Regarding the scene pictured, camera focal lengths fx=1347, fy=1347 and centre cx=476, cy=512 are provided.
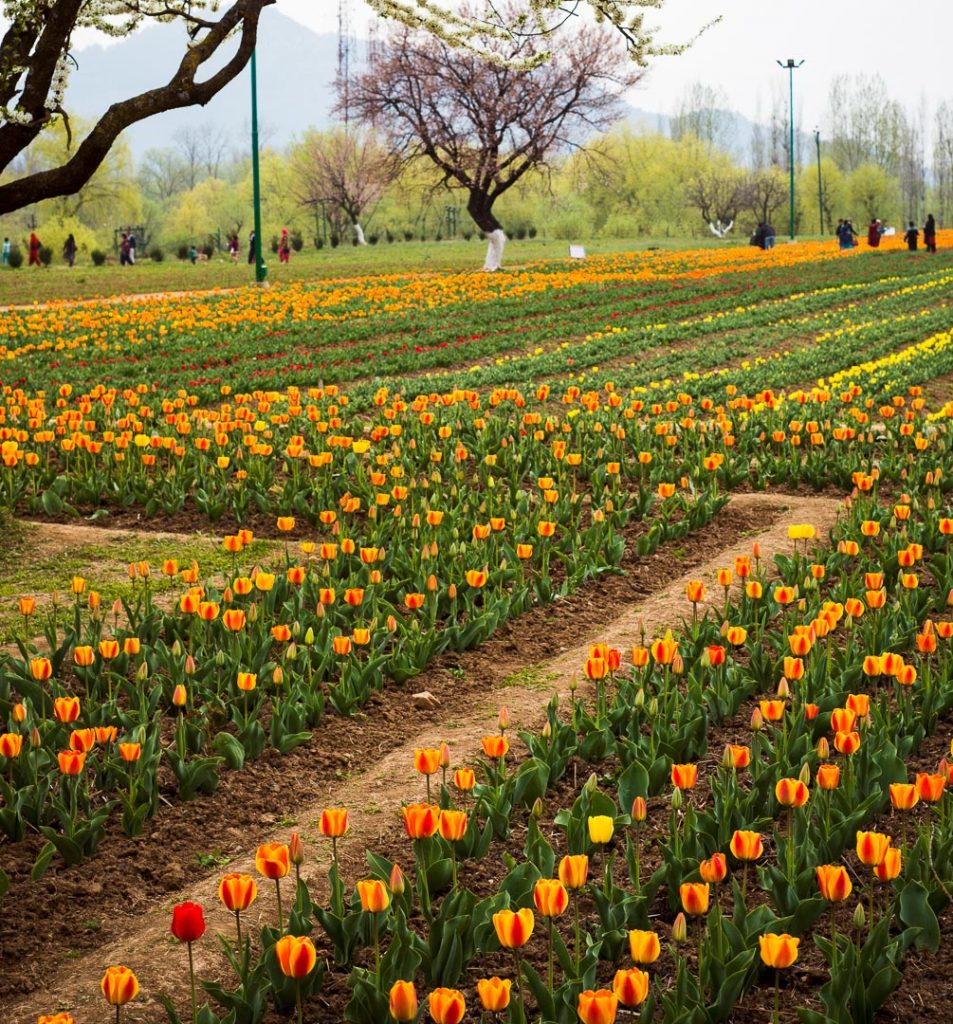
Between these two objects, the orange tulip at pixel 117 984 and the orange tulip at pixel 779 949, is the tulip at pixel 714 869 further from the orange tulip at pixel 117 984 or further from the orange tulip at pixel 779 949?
the orange tulip at pixel 117 984

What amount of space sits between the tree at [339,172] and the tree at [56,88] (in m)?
55.1

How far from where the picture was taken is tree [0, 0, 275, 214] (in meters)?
6.91

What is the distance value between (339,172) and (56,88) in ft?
245

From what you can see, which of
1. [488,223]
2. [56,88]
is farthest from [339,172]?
[56,88]

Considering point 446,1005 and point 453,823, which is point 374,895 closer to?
point 453,823

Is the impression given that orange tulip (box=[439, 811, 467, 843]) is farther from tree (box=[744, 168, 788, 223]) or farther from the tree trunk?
tree (box=[744, 168, 788, 223])

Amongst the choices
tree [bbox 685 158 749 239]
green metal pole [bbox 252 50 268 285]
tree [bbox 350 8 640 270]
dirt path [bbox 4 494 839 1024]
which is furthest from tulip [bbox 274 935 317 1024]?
tree [bbox 685 158 749 239]

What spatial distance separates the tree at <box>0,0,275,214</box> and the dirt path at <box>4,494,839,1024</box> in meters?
3.45

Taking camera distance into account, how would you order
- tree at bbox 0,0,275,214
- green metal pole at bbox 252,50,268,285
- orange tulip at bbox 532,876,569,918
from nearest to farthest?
1. orange tulip at bbox 532,876,569,918
2. tree at bbox 0,0,275,214
3. green metal pole at bbox 252,50,268,285

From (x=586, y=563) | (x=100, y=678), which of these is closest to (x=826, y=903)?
(x=100, y=678)

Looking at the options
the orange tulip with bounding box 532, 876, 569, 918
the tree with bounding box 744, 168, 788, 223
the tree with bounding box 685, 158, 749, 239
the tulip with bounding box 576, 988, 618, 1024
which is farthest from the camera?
the tree with bounding box 685, 158, 749, 239

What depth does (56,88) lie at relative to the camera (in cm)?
814

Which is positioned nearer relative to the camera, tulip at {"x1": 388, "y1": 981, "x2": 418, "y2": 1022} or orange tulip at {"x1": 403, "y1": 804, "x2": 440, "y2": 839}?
tulip at {"x1": 388, "y1": 981, "x2": 418, "y2": 1022}

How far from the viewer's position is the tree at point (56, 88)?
6.91 meters
